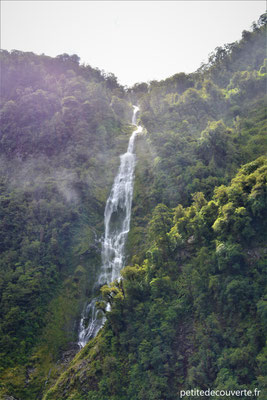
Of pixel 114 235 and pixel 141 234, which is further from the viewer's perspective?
pixel 114 235

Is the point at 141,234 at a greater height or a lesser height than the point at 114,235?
greater

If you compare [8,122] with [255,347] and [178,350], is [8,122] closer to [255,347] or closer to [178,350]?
[178,350]

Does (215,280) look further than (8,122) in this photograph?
No

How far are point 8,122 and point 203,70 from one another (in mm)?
33895

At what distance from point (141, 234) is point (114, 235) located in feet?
10.7

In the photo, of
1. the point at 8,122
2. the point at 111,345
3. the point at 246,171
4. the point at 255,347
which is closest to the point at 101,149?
the point at 8,122

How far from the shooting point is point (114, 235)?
32.0 m

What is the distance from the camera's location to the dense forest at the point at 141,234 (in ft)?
63.5

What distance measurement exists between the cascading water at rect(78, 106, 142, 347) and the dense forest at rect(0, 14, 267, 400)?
82cm

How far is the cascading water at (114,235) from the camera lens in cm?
2673

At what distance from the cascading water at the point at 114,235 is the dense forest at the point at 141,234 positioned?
2.71 feet

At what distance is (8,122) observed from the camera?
41.4 m

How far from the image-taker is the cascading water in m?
26.7

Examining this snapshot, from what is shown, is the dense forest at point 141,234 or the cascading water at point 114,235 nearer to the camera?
the dense forest at point 141,234
